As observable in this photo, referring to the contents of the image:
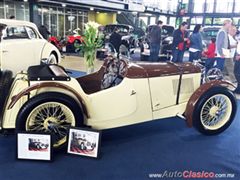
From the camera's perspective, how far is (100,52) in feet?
34.6

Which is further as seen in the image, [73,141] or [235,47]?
[235,47]

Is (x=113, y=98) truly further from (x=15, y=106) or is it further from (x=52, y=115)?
(x=15, y=106)

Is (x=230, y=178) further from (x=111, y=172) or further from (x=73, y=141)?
(x=73, y=141)

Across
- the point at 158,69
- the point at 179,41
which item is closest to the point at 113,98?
the point at 158,69

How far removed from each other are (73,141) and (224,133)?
6.58 ft

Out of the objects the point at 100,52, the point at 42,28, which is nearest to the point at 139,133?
the point at 100,52

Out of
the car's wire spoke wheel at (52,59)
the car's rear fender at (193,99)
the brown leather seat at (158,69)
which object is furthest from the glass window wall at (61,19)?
the car's rear fender at (193,99)

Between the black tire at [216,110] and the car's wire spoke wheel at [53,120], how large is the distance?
1519 mm

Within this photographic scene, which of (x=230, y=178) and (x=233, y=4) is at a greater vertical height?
(x=233, y=4)

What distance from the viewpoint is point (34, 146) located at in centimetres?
255

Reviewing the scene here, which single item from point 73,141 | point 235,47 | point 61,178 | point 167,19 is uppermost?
point 167,19

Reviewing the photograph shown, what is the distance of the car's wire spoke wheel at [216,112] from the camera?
327 centimetres

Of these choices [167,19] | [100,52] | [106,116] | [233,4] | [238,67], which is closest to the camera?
[106,116]

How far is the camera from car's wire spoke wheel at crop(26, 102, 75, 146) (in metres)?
2.63
